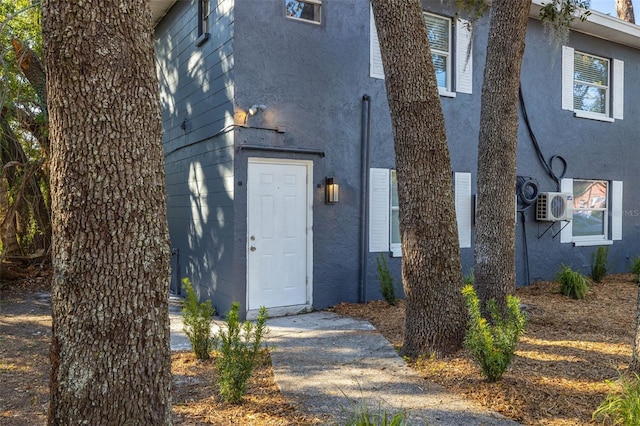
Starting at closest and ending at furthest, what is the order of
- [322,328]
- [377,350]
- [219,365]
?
[219,365] < [377,350] < [322,328]

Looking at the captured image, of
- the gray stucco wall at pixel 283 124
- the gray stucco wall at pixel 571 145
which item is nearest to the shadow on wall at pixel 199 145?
the gray stucco wall at pixel 283 124

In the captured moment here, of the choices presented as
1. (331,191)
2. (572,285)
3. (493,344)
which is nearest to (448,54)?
(331,191)

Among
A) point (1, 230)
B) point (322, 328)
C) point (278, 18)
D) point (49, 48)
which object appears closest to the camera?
point (49, 48)

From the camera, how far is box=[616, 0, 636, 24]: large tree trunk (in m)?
13.3

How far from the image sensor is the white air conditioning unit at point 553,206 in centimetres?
911

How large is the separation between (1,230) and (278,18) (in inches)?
261

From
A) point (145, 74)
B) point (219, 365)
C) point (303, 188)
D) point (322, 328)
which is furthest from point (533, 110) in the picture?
point (145, 74)

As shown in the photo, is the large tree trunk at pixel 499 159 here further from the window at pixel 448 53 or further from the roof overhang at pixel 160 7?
the roof overhang at pixel 160 7

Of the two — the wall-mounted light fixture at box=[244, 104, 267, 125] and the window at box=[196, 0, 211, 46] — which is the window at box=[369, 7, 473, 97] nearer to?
the wall-mounted light fixture at box=[244, 104, 267, 125]

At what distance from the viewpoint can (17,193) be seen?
30.3ft

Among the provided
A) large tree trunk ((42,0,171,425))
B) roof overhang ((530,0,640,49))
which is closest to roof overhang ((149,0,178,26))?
roof overhang ((530,0,640,49))

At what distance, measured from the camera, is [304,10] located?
6945mm

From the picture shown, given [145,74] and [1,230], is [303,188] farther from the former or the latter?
[1,230]

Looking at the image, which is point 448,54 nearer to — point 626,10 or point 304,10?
point 304,10
